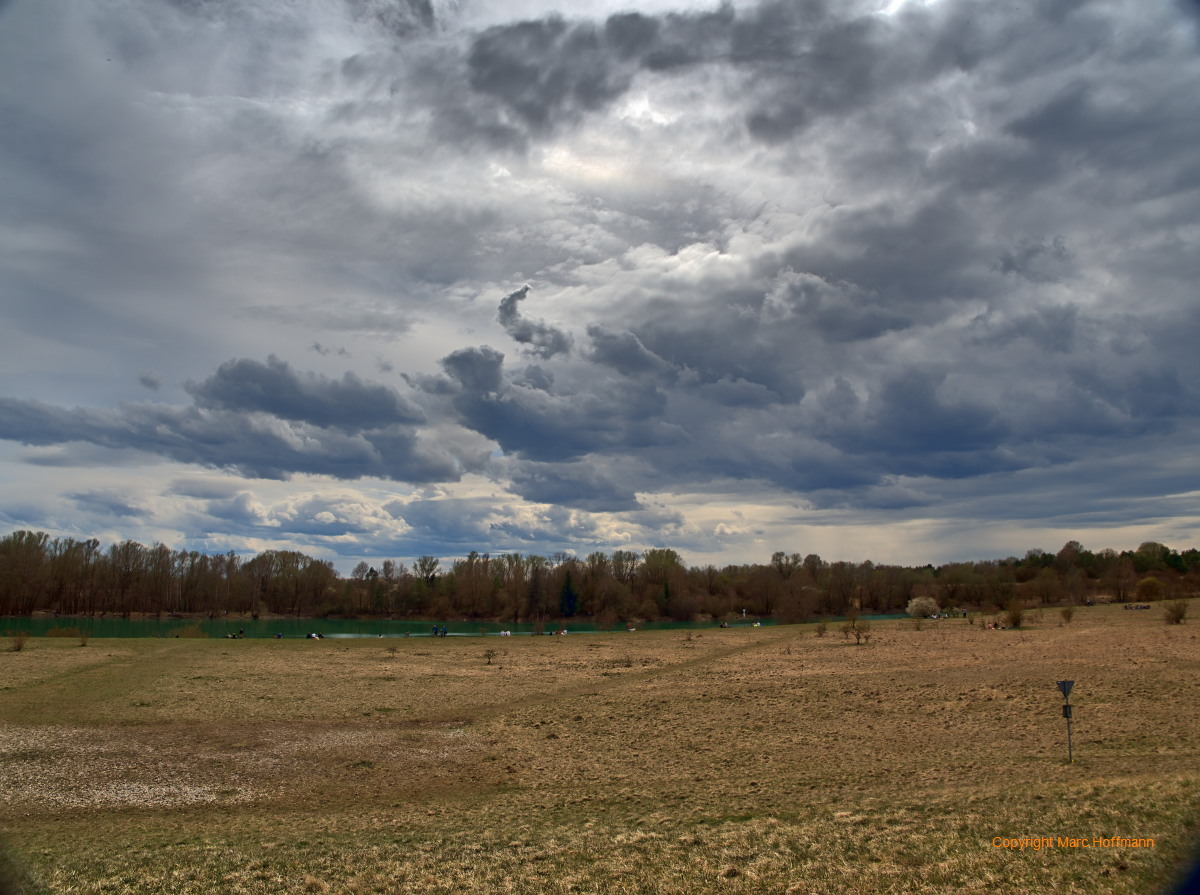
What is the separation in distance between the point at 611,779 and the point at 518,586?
131 meters

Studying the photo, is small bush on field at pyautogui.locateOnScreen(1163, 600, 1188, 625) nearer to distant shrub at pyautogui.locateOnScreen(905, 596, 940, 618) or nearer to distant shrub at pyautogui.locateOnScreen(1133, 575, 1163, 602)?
distant shrub at pyautogui.locateOnScreen(905, 596, 940, 618)

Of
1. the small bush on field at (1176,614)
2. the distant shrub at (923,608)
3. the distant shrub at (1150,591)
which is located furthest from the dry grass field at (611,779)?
the distant shrub at (1150,591)

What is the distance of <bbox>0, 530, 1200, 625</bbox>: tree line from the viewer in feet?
414

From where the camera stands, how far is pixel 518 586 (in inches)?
5733

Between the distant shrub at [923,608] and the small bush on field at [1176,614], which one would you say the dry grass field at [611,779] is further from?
the distant shrub at [923,608]

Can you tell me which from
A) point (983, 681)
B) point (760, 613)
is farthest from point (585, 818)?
point (760, 613)

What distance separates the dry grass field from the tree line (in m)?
92.7

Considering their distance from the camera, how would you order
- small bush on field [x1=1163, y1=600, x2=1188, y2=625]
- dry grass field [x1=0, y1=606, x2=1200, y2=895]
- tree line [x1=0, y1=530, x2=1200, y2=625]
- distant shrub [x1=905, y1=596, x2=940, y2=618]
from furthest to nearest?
tree line [x1=0, y1=530, x2=1200, y2=625] → distant shrub [x1=905, y1=596, x2=940, y2=618] → small bush on field [x1=1163, y1=600, x2=1188, y2=625] → dry grass field [x1=0, y1=606, x2=1200, y2=895]

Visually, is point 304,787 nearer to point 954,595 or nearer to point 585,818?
point 585,818

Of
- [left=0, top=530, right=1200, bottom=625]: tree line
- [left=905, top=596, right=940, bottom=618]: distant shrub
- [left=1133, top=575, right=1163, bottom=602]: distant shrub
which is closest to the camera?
[left=905, top=596, right=940, bottom=618]: distant shrub

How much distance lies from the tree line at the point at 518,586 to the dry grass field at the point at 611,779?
304 ft

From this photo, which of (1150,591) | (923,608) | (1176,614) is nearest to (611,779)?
(1176,614)

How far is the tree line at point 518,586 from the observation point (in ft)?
414

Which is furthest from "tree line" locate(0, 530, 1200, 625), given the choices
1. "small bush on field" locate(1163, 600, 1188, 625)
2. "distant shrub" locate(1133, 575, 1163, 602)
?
"small bush on field" locate(1163, 600, 1188, 625)
